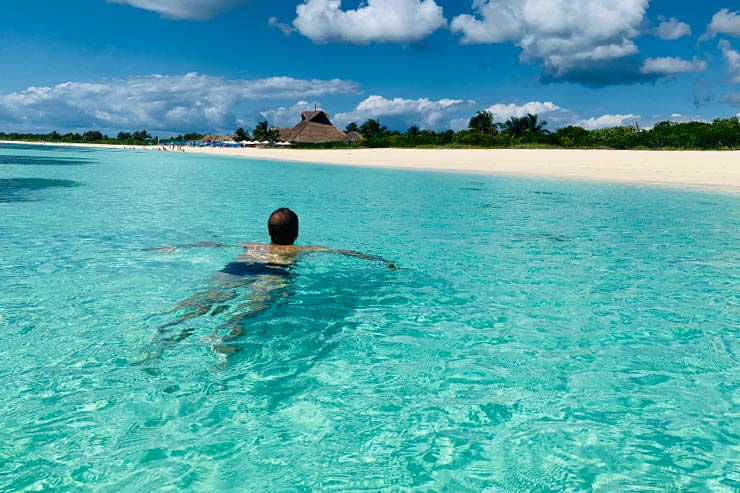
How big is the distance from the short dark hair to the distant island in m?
45.8

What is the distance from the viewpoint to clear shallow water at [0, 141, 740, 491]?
9.59 feet

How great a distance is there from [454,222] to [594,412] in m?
9.98

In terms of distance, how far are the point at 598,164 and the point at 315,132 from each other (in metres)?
66.5

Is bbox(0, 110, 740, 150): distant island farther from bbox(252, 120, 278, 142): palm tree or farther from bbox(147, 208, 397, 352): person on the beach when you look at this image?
bbox(147, 208, 397, 352): person on the beach

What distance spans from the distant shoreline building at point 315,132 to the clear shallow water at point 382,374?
85.5 meters

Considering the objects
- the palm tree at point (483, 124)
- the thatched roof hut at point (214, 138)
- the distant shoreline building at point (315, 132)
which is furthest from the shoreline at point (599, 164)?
the thatched roof hut at point (214, 138)

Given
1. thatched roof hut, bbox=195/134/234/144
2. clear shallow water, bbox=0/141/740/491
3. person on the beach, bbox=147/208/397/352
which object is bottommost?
clear shallow water, bbox=0/141/740/491

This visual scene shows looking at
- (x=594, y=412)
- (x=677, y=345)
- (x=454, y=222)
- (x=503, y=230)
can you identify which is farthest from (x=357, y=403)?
(x=454, y=222)

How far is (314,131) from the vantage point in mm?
97625

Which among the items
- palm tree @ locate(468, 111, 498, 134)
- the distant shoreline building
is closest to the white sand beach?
palm tree @ locate(468, 111, 498, 134)

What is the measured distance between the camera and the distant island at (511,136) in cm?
4509

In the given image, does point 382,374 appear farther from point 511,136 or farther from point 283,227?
point 511,136

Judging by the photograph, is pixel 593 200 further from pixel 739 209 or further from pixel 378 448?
pixel 378 448

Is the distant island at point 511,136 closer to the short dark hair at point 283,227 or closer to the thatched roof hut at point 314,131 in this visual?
the thatched roof hut at point 314,131
